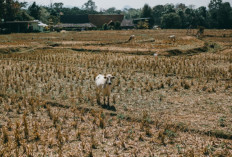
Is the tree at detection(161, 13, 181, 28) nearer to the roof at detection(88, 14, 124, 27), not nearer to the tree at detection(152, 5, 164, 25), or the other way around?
the roof at detection(88, 14, 124, 27)

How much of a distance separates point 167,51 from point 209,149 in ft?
42.3

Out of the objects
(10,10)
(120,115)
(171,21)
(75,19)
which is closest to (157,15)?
(171,21)

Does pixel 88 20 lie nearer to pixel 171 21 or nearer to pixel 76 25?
pixel 76 25

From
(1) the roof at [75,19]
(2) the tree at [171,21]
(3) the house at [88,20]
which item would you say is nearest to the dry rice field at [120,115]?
(2) the tree at [171,21]

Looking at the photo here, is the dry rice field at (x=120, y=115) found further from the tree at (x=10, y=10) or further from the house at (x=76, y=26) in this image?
→ the house at (x=76, y=26)

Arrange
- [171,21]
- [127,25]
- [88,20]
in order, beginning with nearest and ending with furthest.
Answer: [171,21]
[127,25]
[88,20]

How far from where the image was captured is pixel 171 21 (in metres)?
53.2

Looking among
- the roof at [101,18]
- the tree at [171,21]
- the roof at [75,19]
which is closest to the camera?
the tree at [171,21]

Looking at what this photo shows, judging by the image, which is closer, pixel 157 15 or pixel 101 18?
pixel 101 18

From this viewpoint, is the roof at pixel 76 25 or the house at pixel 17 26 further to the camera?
the roof at pixel 76 25

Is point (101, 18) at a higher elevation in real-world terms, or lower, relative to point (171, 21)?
higher

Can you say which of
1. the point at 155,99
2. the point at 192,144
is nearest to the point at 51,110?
the point at 155,99

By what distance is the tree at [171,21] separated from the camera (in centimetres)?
5258

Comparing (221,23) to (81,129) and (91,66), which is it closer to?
(91,66)
